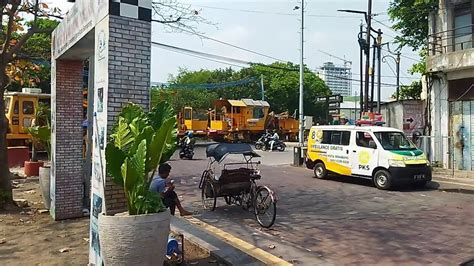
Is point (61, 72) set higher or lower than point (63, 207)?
higher

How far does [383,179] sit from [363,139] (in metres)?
1.48

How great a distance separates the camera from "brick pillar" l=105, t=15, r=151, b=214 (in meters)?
4.92

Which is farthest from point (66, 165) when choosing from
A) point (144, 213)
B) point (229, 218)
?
point (144, 213)

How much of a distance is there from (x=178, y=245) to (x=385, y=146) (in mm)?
8804

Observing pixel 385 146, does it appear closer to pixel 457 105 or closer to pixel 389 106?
pixel 457 105

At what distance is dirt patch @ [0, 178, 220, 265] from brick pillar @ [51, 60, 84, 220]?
0.36 m

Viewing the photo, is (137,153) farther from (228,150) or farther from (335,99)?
(335,99)

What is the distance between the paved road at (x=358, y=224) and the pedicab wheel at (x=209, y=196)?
18 cm

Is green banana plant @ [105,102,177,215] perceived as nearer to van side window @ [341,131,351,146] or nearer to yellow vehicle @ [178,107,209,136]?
van side window @ [341,131,351,146]

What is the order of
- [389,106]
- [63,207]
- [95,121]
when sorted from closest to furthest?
[95,121], [63,207], [389,106]

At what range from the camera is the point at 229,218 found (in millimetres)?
8609

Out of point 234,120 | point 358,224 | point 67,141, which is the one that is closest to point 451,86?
point 358,224

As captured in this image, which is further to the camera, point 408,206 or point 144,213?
point 408,206

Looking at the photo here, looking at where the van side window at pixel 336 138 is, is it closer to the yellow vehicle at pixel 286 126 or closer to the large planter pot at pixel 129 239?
the large planter pot at pixel 129 239
